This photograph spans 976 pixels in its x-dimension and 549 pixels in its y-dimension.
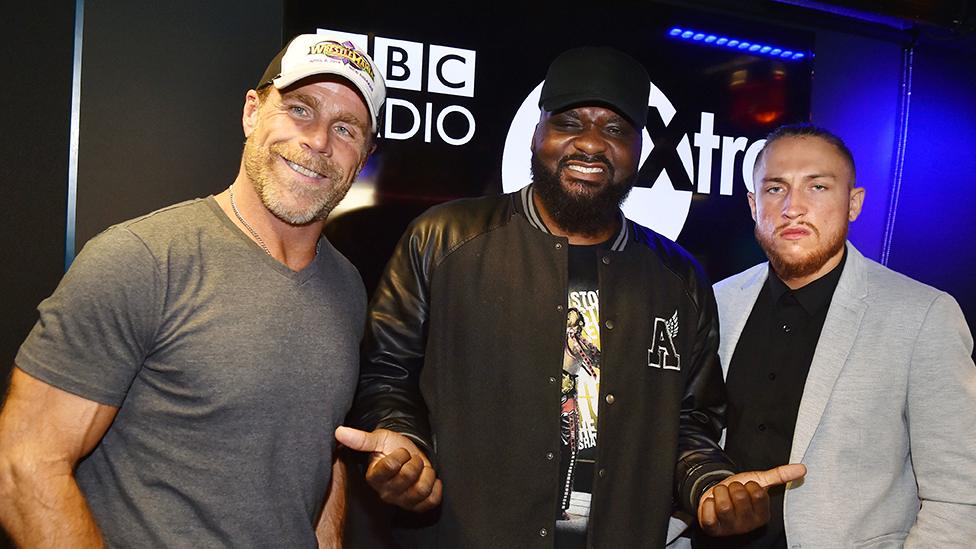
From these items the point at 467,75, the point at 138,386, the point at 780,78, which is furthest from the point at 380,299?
the point at 780,78

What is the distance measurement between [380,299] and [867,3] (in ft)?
10.0

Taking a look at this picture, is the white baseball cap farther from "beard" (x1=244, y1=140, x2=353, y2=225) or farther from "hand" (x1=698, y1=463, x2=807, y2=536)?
"hand" (x1=698, y1=463, x2=807, y2=536)

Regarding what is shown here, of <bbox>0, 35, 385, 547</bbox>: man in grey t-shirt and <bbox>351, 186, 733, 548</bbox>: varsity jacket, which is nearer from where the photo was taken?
<bbox>0, 35, 385, 547</bbox>: man in grey t-shirt

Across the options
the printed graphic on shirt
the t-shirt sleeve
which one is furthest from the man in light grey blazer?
the t-shirt sleeve

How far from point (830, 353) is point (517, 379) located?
90 cm

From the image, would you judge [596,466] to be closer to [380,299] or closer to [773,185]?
[380,299]

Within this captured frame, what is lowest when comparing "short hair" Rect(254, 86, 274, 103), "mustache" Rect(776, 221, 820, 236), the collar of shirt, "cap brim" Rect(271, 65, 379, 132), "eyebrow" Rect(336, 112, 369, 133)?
the collar of shirt

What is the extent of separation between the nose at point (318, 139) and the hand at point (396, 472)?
0.65 metres

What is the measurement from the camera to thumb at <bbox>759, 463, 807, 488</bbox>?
73.0 inches

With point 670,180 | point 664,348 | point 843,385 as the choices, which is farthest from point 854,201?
point 670,180

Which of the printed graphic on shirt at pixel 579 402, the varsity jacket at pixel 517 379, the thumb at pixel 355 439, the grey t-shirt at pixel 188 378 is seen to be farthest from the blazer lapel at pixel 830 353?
the grey t-shirt at pixel 188 378

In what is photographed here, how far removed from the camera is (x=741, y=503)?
1804 millimetres

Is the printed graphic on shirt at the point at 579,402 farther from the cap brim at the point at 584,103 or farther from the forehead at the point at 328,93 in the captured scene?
the forehead at the point at 328,93

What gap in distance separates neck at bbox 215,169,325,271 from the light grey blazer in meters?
1.43
